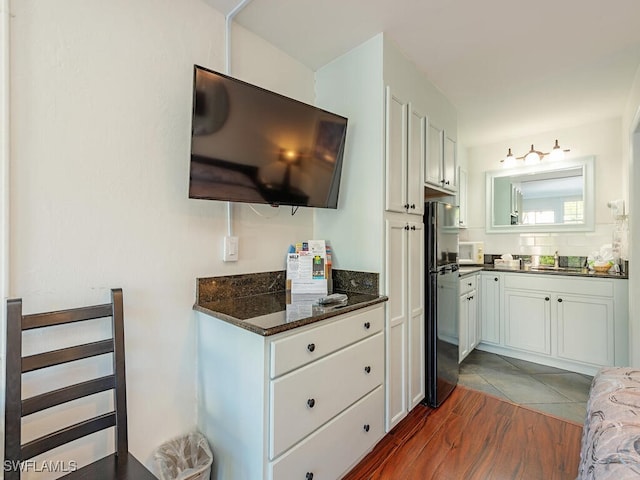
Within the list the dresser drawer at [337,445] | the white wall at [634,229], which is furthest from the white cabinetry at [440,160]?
the dresser drawer at [337,445]

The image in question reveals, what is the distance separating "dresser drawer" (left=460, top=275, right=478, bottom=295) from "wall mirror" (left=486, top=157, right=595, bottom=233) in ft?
3.02

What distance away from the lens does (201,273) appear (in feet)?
5.16

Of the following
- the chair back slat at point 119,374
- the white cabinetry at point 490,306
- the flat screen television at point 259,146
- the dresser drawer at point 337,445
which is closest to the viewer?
the chair back slat at point 119,374

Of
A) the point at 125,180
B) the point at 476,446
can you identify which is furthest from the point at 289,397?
the point at 476,446

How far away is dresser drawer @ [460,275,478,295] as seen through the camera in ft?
9.26

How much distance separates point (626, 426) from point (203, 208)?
1.84 meters

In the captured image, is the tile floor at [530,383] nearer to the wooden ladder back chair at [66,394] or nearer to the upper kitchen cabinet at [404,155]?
the upper kitchen cabinet at [404,155]

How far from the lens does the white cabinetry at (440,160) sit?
2.23 meters

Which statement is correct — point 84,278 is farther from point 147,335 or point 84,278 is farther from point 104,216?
point 147,335

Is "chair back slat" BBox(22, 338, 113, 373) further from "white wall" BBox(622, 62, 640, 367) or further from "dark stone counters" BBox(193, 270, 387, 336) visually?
"white wall" BBox(622, 62, 640, 367)

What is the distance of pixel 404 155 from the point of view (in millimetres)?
1953

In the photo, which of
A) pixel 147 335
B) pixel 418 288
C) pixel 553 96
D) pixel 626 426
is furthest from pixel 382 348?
pixel 553 96

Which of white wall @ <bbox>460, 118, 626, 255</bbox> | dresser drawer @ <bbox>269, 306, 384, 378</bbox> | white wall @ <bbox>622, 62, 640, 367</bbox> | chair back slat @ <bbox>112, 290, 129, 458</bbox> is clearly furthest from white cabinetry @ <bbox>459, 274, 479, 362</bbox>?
chair back slat @ <bbox>112, 290, 129, 458</bbox>

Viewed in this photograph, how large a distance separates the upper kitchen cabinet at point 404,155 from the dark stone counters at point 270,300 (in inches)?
20.9
